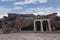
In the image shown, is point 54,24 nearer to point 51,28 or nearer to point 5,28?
point 51,28

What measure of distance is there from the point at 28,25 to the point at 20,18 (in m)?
2.52

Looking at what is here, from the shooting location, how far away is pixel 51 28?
21766 millimetres

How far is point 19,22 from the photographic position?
73.4 ft

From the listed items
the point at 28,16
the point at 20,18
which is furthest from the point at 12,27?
the point at 28,16

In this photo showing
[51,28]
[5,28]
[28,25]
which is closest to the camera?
[5,28]

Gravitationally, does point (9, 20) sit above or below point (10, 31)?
above

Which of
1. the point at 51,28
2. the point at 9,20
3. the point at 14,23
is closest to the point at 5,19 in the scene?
the point at 9,20

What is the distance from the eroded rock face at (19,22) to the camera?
20891mm

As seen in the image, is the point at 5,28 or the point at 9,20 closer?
the point at 5,28

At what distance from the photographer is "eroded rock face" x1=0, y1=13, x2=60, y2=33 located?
68.5 feet

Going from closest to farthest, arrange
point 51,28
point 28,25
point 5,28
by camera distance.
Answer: point 5,28
point 51,28
point 28,25

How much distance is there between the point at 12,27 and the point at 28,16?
16.9ft

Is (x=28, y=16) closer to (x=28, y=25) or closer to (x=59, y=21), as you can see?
(x=28, y=25)

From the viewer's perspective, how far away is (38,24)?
24.0 meters
